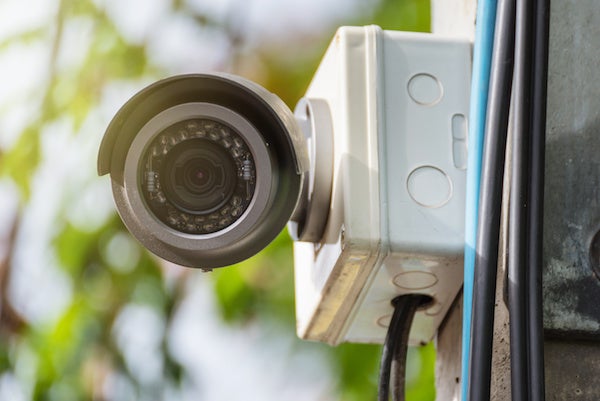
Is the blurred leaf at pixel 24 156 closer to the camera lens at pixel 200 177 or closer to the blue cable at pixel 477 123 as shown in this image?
the camera lens at pixel 200 177

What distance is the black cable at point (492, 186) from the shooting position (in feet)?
4.69

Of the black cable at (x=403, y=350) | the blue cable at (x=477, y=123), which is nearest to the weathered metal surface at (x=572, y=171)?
the blue cable at (x=477, y=123)

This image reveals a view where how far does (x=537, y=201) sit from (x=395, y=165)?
11.2 inches

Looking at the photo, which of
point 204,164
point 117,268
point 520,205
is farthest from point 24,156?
point 520,205

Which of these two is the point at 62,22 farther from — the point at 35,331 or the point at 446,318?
the point at 446,318

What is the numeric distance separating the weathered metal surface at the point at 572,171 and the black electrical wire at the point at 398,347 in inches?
11.0

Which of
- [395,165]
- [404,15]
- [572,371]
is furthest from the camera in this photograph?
[404,15]

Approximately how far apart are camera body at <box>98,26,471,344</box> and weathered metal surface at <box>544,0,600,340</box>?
0.41 ft

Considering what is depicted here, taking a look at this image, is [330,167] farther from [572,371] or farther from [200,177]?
[572,371]

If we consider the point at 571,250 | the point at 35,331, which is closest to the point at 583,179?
the point at 571,250

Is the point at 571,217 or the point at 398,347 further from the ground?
the point at 571,217

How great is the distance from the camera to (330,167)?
5.73 ft

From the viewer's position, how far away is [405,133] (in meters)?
1.70

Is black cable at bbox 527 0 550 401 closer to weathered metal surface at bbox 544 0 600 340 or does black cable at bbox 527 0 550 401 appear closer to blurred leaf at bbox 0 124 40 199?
weathered metal surface at bbox 544 0 600 340
